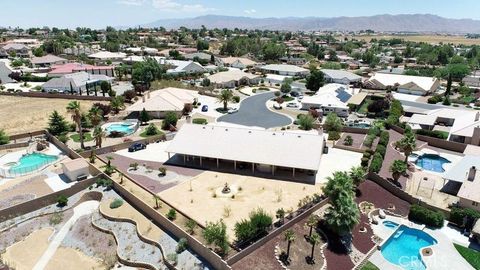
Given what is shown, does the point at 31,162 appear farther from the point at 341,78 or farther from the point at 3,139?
the point at 341,78

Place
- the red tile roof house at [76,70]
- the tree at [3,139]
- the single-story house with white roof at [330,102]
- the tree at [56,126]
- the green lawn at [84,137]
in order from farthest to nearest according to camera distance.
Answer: the red tile roof house at [76,70] → the single-story house with white roof at [330,102] → the tree at [56,126] → the green lawn at [84,137] → the tree at [3,139]

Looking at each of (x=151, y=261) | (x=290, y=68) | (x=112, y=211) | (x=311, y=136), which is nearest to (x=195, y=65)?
(x=290, y=68)

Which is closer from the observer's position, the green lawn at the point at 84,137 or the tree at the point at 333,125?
the green lawn at the point at 84,137

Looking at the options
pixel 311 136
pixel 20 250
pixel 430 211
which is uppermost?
pixel 311 136

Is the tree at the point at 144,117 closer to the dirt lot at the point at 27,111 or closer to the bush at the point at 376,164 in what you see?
the dirt lot at the point at 27,111

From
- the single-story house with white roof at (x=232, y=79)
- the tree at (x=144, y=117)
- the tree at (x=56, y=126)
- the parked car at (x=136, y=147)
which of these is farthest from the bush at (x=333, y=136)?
→ the single-story house with white roof at (x=232, y=79)

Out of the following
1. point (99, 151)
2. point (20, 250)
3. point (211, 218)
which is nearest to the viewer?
point (20, 250)

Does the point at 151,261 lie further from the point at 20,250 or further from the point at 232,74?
the point at 232,74

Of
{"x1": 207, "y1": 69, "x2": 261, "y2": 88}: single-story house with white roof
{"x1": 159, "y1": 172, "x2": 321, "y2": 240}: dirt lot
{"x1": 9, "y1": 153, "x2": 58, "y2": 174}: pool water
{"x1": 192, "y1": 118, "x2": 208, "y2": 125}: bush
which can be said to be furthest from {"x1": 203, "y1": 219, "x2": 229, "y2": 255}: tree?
{"x1": 207, "y1": 69, "x2": 261, "y2": 88}: single-story house with white roof
